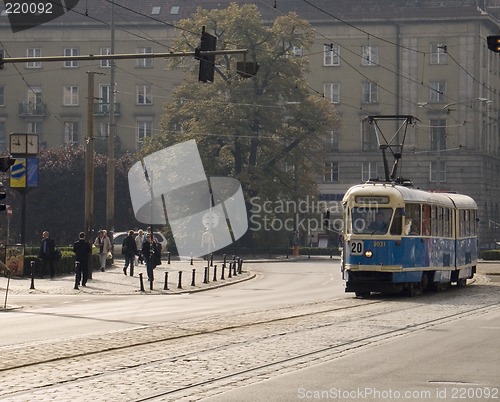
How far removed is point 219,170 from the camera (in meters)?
79.9

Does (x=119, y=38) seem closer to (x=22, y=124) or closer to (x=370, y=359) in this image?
(x=22, y=124)

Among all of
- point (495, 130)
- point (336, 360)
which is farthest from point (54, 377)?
point (495, 130)

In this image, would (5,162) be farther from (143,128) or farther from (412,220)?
(143,128)

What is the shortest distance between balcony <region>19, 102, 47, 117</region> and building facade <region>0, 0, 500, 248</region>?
8 cm

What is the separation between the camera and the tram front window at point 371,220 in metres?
34.4

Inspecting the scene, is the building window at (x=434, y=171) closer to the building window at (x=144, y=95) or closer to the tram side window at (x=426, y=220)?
the building window at (x=144, y=95)

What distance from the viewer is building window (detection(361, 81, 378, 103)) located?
104m

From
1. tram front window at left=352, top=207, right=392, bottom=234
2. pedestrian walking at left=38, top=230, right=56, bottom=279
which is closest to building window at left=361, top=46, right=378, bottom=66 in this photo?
pedestrian walking at left=38, top=230, right=56, bottom=279

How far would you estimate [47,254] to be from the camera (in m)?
45.1

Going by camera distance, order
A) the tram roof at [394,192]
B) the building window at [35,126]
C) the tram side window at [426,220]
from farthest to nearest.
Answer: the building window at [35,126], the tram side window at [426,220], the tram roof at [394,192]

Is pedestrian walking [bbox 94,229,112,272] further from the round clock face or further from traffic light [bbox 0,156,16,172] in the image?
traffic light [bbox 0,156,16,172]

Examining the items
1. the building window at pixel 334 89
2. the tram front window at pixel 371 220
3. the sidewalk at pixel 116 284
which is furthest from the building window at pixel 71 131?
the tram front window at pixel 371 220

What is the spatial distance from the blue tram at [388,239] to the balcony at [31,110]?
241 ft

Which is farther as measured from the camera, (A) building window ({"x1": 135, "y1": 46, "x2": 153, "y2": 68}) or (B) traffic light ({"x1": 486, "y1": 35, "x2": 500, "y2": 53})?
(A) building window ({"x1": 135, "y1": 46, "x2": 153, "y2": 68})
